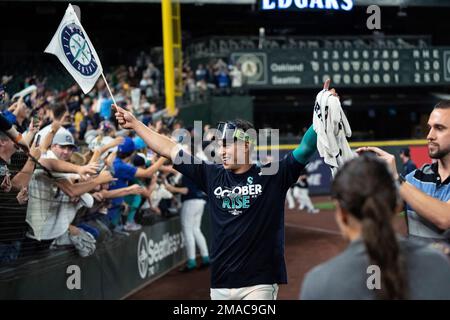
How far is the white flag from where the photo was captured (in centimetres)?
531

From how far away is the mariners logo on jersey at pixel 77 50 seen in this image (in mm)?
5352

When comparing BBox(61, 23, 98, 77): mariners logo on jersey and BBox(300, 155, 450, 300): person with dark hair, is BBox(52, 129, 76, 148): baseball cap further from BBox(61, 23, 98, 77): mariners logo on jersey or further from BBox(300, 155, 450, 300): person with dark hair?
BBox(300, 155, 450, 300): person with dark hair

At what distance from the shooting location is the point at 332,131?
407 cm

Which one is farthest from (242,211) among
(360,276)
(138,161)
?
(138,161)

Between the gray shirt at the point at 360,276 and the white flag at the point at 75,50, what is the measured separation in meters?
3.38

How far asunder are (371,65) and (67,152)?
19.9 metres

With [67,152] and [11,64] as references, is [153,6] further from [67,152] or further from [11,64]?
[67,152]

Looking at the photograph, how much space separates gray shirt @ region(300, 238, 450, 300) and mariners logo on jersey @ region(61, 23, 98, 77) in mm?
3490

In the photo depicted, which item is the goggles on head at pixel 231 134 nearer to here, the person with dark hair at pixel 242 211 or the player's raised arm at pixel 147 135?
the person with dark hair at pixel 242 211

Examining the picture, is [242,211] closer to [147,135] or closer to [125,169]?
[147,135]

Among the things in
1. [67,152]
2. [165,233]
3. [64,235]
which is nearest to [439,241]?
[67,152]

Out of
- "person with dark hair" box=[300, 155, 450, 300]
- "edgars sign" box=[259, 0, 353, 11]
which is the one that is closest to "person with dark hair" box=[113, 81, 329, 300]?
"person with dark hair" box=[300, 155, 450, 300]

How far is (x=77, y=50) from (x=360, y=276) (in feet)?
12.0

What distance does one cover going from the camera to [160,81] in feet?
74.2
